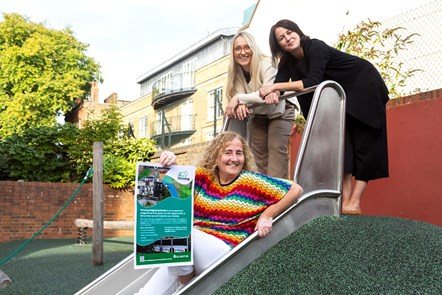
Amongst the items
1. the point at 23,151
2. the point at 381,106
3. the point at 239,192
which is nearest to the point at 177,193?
the point at 239,192

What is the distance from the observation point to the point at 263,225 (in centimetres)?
341

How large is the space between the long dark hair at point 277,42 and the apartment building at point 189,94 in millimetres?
16128

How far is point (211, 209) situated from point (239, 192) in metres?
0.22

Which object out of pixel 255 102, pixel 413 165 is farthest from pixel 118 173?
pixel 255 102

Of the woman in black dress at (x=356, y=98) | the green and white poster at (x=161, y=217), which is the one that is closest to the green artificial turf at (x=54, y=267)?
the green and white poster at (x=161, y=217)

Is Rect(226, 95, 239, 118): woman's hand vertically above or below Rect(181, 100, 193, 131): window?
below

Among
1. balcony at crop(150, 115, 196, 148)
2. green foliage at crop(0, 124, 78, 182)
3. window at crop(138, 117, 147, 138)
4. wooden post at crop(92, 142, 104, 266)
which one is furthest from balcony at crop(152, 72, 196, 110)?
wooden post at crop(92, 142, 104, 266)

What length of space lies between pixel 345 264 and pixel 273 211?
585 mm

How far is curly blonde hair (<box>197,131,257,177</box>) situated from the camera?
3617mm

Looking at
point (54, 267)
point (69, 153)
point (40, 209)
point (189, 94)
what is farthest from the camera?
point (189, 94)

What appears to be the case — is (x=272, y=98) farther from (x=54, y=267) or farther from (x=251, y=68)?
(x=54, y=267)

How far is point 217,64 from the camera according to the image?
1054 inches

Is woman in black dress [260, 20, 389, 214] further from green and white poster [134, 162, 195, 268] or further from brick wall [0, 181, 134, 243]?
brick wall [0, 181, 134, 243]

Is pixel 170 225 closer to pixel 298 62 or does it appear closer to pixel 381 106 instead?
pixel 298 62
